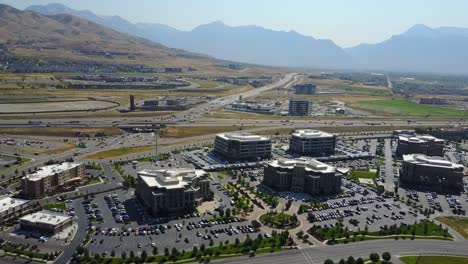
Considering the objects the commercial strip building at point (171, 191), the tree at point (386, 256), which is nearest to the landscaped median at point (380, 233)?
the tree at point (386, 256)

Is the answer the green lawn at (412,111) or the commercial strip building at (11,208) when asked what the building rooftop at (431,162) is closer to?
the commercial strip building at (11,208)

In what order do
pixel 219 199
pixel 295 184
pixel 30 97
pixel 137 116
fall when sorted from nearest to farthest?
pixel 219 199 < pixel 295 184 < pixel 137 116 < pixel 30 97

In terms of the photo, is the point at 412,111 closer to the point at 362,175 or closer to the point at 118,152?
the point at 362,175

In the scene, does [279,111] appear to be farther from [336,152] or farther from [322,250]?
[322,250]

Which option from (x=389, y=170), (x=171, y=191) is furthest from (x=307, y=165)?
(x=171, y=191)

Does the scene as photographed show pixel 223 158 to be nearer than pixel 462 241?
No

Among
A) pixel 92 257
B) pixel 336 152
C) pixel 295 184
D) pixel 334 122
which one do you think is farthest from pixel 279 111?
pixel 92 257

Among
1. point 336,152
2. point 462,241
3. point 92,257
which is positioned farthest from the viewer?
point 336,152
